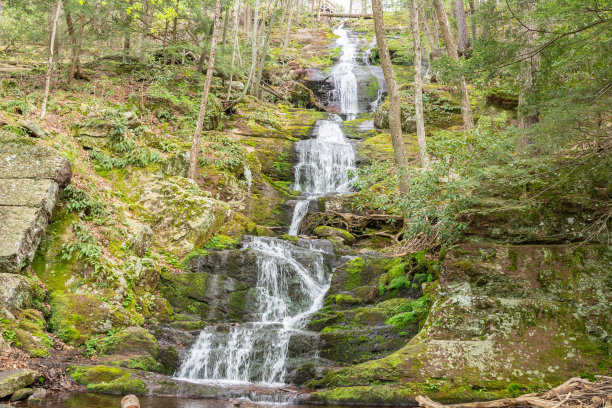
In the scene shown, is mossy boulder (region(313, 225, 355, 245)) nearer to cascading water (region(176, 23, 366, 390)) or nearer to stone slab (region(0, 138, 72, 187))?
cascading water (region(176, 23, 366, 390))

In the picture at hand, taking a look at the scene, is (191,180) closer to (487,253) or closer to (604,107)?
(487,253)

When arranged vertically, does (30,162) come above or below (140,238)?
above

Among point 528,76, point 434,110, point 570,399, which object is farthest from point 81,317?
point 434,110

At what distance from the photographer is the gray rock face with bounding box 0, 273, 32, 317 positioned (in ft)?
23.0

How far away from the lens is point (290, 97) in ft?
89.9

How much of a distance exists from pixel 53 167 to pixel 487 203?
8.86 metres

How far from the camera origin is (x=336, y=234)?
14.1 meters

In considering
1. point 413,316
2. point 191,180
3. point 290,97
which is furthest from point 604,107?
point 290,97

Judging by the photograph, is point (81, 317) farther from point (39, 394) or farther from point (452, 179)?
point (452, 179)

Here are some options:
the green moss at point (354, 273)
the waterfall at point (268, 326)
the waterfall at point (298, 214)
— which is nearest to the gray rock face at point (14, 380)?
the waterfall at point (268, 326)

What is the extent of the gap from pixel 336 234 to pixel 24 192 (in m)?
8.87

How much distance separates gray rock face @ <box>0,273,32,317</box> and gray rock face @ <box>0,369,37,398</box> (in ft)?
5.41

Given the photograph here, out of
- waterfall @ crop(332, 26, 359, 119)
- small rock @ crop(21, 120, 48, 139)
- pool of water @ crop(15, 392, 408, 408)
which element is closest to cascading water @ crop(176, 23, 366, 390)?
pool of water @ crop(15, 392, 408, 408)

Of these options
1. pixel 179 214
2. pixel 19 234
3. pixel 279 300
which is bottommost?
pixel 279 300
